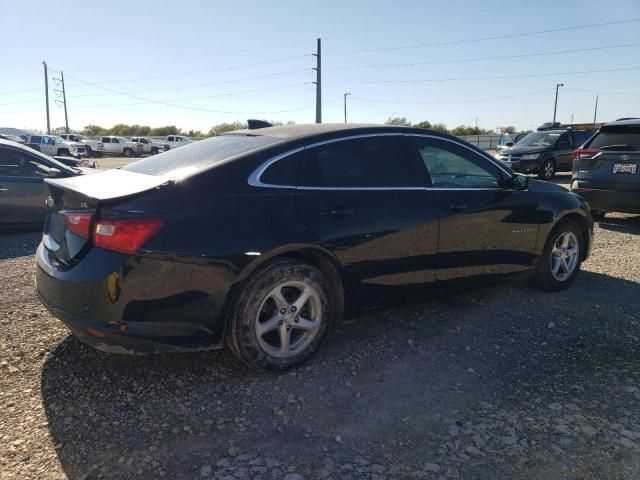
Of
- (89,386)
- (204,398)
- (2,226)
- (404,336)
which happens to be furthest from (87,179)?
(2,226)

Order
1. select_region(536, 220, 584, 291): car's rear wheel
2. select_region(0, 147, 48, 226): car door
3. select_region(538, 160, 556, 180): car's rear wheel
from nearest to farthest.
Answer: select_region(536, 220, 584, 291): car's rear wheel < select_region(0, 147, 48, 226): car door < select_region(538, 160, 556, 180): car's rear wheel

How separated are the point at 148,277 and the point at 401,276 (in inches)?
71.5

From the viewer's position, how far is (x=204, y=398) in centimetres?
300

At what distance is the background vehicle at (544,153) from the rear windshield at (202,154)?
1485 centimetres

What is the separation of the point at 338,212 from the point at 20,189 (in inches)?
236

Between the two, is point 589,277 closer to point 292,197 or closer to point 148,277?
point 292,197

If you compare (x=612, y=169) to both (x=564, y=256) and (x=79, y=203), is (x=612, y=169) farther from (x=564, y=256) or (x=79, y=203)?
(x=79, y=203)

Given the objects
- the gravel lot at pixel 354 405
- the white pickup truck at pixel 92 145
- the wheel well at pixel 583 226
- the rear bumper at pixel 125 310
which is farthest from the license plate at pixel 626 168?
the white pickup truck at pixel 92 145

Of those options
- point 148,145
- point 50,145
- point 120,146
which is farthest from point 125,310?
point 120,146

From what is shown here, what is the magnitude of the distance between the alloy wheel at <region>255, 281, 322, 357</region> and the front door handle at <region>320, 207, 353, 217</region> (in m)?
0.48

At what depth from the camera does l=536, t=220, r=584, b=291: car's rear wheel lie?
488 cm

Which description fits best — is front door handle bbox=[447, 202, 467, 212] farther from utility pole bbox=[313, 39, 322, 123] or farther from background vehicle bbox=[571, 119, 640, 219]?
utility pole bbox=[313, 39, 322, 123]

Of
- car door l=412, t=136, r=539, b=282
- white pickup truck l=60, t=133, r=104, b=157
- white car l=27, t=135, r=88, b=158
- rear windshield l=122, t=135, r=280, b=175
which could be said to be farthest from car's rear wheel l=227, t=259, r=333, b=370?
white pickup truck l=60, t=133, r=104, b=157

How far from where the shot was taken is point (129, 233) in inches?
109
